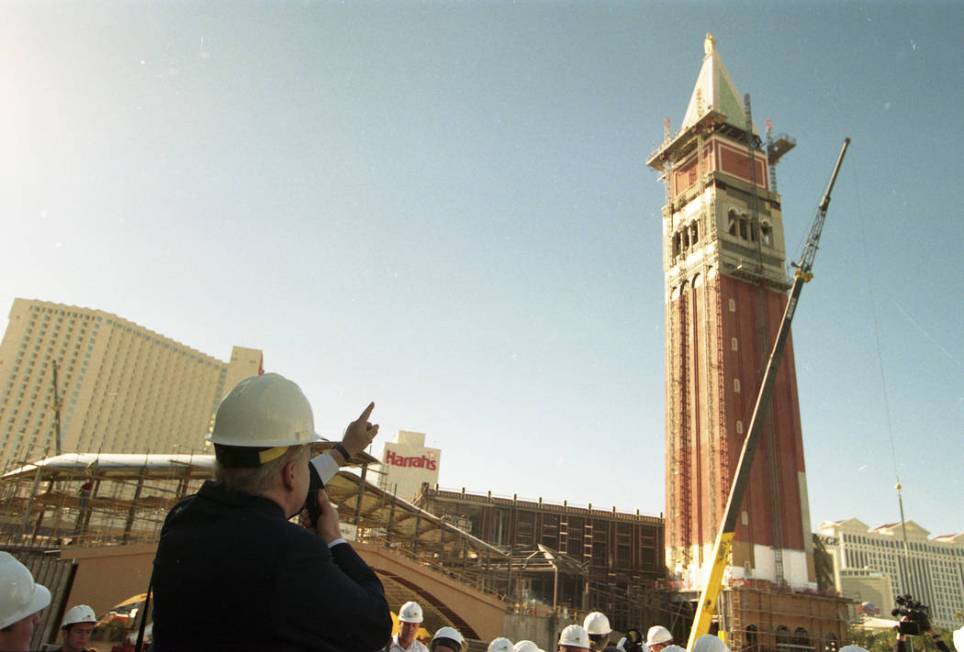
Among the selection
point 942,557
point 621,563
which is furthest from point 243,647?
point 942,557

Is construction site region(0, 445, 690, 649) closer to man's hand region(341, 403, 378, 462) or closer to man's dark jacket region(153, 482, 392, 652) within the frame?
man's hand region(341, 403, 378, 462)

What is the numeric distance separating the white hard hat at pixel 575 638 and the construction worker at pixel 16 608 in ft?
19.8

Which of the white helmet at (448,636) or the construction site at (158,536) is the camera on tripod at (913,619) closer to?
the white helmet at (448,636)

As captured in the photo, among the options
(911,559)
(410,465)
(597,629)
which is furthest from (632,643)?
(911,559)

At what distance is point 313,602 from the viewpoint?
1.78 m

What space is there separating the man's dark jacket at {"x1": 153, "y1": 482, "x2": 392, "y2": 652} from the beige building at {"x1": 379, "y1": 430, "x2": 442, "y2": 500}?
Result: 79816mm

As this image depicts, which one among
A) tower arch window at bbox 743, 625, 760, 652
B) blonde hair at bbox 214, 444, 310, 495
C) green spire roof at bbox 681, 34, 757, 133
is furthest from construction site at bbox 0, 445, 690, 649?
green spire roof at bbox 681, 34, 757, 133

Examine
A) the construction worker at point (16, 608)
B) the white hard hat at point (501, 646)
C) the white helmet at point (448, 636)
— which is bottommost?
the white hard hat at point (501, 646)

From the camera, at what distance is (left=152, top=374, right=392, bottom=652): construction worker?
1.77 metres

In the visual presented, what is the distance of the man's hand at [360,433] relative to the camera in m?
2.69

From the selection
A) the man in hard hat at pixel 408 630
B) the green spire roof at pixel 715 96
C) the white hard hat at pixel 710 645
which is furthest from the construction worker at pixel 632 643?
the green spire roof at pixel 715 96

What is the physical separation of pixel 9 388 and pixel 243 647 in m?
123

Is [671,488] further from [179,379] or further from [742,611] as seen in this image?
[179,379]

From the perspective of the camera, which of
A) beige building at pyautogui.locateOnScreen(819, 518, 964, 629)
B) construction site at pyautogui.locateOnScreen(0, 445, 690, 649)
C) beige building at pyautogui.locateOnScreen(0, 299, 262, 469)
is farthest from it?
beige building at pyautogui.locateOnScreen(819, 518, 964, 629)
